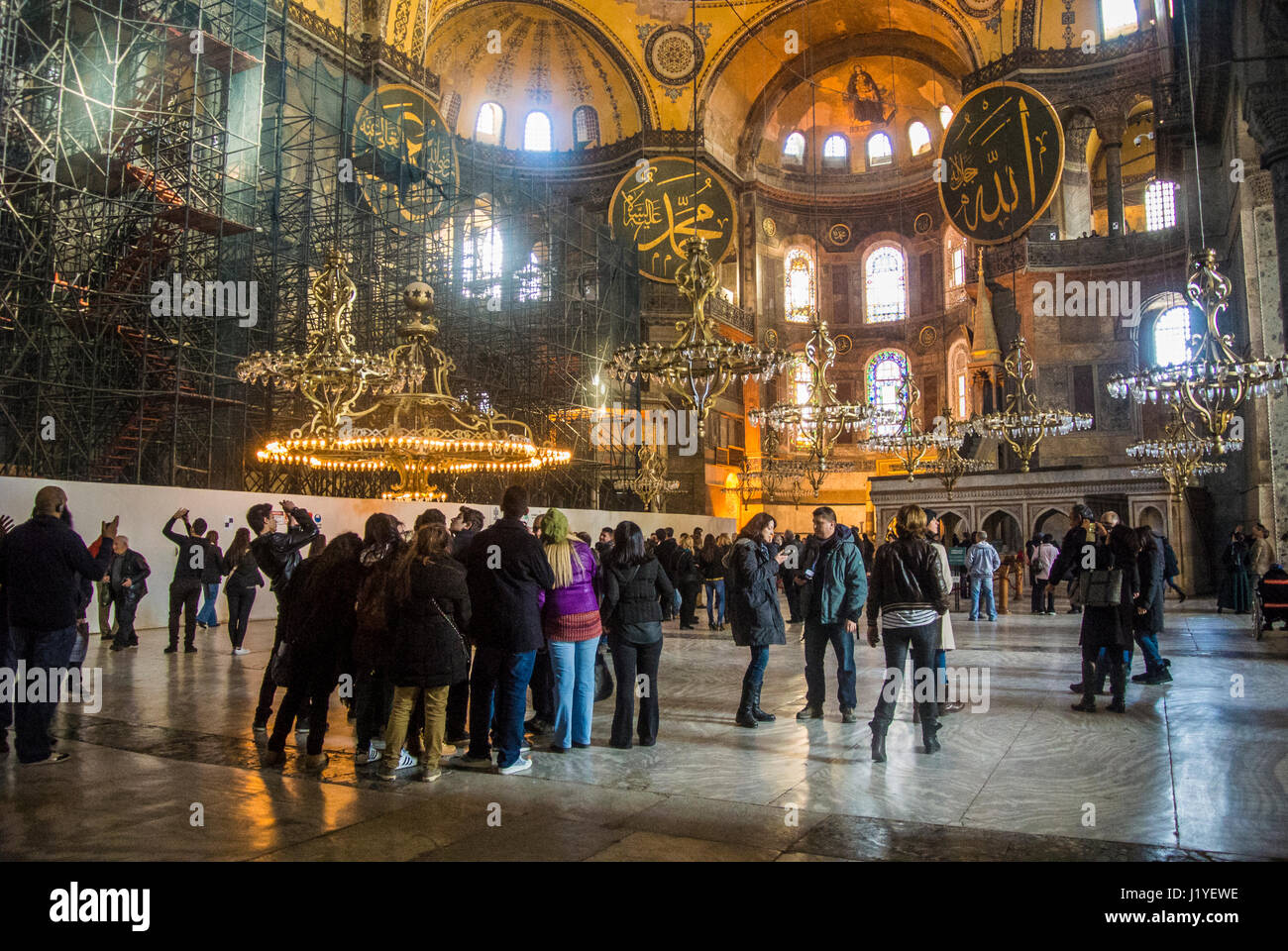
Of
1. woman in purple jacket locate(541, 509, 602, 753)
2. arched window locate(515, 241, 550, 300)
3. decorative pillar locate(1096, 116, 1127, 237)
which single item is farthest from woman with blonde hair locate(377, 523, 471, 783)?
decorative pillar locate(1096, 116, 1127, 237)

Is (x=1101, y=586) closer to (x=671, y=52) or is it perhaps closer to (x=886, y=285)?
(x=671, y=52)

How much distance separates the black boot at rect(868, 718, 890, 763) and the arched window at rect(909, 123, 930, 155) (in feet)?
97.5

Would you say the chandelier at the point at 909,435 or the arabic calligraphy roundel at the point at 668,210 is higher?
the arabic calligraphy roundel at the point at 668,210

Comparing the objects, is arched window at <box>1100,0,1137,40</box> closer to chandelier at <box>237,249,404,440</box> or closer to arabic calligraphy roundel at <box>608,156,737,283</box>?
arabic calligraphy roundel at <box>608,156,737,283</box>

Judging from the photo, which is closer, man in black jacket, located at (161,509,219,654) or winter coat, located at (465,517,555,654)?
winter coat, located at (465,517,555,654)

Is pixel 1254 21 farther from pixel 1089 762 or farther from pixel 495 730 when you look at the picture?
pixel 495 730

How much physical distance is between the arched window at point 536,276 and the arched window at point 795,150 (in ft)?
35.5

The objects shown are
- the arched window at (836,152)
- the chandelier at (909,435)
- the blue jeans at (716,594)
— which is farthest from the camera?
the arched window at (836,152)

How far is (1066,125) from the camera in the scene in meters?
23.4

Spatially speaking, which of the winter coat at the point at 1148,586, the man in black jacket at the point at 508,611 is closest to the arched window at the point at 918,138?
the winter coat at the point at 1148,586

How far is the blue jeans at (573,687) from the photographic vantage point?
4.68m

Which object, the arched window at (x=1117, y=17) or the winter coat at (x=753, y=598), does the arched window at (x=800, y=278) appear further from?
the winter coat at (x=753, y=598)

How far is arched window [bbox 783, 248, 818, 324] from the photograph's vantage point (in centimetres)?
3080

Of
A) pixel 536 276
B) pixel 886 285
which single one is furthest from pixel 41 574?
pixel 886 285
